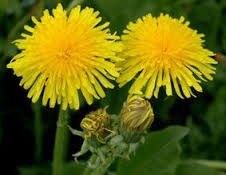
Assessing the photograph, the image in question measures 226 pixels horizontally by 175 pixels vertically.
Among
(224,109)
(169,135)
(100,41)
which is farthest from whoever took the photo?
(224,109)

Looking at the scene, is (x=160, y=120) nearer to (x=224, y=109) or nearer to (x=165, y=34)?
(x=224, y=109)

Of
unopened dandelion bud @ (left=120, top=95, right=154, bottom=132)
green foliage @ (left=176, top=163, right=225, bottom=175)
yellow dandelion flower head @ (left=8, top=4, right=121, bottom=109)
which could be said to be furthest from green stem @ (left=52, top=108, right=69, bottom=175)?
green foliage @ (left=176, top=163, right=225, bottom=175)

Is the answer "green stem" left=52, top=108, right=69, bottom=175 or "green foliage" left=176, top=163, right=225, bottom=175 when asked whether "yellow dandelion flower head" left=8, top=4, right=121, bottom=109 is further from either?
"green foliage" left=176, top=163, right=225, bottom=175

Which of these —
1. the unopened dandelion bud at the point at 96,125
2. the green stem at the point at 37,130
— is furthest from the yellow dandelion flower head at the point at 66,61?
the green stem at the point at 37,130

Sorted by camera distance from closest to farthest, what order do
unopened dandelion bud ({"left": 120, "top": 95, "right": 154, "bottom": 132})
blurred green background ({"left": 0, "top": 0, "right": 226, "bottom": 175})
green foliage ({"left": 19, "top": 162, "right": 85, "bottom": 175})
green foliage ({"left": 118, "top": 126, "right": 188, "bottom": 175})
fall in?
unopened dandelion bud ({"left": 120, "top": 95, "right": 154, "bottom": 132}) < green foliage ({"left": 118, "top": 126, "right": 188, "bottom": 175}) < green foliage ({"left": 19, "top": 162, "right": 85, "bottom": 175}) < blurred green background ({"left": 0, "top": 0, "right": 226, "bottom": 175})

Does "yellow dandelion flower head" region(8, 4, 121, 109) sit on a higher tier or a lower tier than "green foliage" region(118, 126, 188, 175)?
higher

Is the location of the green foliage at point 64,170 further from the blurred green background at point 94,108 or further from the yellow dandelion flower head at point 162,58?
the yellow dandelion flower head at point 162,58

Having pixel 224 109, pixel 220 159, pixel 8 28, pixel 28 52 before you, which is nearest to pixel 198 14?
pixel 224 109

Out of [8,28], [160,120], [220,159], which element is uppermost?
[8,28]
